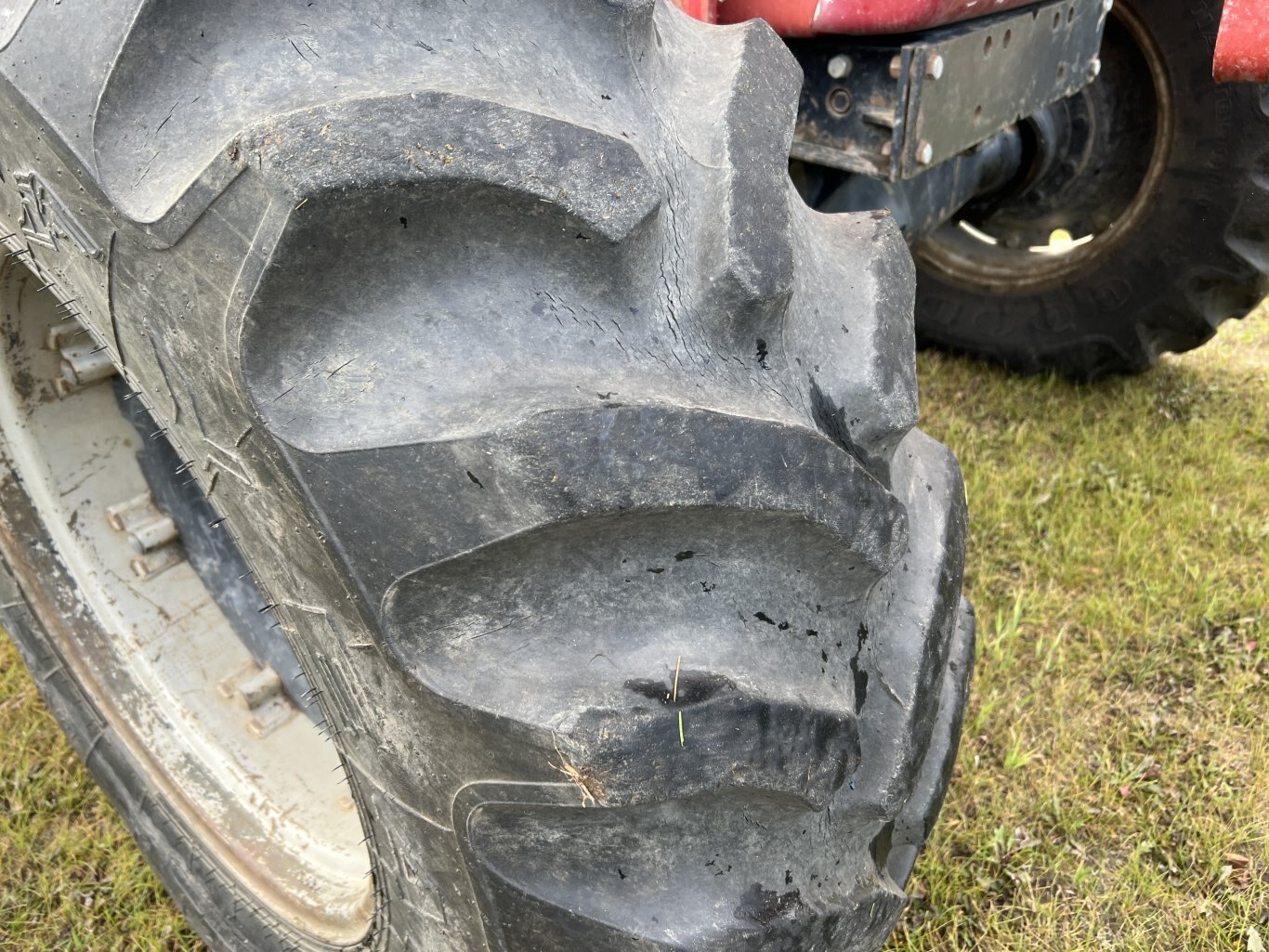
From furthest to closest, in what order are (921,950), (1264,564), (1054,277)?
(1054,277) < (1264,564) < (921,950)

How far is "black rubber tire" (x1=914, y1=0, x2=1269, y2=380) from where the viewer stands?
1.94m

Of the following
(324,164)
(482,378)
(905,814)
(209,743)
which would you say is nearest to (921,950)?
(905,814)

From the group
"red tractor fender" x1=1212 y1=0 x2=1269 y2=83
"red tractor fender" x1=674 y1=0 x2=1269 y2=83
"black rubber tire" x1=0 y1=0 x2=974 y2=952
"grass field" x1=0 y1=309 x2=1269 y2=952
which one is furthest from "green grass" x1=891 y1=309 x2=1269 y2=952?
"red tractor fender" x1=674 y1=0 x2=1269 y2=83

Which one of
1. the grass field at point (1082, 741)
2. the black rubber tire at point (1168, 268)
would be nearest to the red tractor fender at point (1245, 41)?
the black rubber tire at point (1168, 268)

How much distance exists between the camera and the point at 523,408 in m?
0.63

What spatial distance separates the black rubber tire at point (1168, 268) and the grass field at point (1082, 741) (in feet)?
0.60

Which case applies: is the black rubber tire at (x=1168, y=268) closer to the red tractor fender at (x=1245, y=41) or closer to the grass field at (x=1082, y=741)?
the grass field at (x=1082, y=741)

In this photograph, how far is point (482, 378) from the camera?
25.5 inches

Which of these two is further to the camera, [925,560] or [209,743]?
[209,743]

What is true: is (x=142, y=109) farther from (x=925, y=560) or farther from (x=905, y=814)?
(x=905, y=814)

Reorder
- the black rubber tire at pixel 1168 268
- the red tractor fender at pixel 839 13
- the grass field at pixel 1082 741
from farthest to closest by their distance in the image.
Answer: the black rubber tire at pixel 1168 268
the grass field at pixel 1082 741
the red tractor fender at pixel 839 13

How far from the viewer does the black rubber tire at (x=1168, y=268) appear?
194cm

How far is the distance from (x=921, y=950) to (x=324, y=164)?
1.12 meters

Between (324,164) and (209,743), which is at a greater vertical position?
(324,164)
